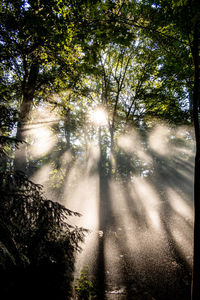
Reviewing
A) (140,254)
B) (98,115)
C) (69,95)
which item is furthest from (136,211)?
(69,95)

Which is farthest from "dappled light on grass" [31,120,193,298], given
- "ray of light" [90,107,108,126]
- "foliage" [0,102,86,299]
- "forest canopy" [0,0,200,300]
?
"ray of light" [90,107,108,126]

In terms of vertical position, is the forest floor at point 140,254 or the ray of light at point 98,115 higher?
the ray of light at point 98,115

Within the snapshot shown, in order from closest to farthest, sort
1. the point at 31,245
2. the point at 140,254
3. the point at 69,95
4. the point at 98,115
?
the point at 31,245
the point at 140,254
the point at 69,95
the point at 98,115

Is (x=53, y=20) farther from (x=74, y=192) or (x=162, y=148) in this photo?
(x=162, y=148)

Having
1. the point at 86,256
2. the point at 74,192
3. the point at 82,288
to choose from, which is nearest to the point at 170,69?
the point at 82,288

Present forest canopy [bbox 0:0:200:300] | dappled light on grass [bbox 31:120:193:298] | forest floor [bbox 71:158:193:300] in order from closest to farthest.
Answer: forest canopy [bbox 0:0:200:300], forest floor [bbox 71:158:193:300], dappled light on grass [bbox 31:120:193:298]

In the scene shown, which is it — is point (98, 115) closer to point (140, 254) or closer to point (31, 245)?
point (140, 254)

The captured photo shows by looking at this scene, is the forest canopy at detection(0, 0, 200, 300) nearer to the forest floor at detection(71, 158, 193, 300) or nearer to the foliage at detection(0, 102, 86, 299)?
the foliage at detection(0, 102, 86, 299)

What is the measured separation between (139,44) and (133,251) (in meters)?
14.6

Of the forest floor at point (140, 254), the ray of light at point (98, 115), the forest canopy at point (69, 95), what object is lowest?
the forest floor at point (140, 254)

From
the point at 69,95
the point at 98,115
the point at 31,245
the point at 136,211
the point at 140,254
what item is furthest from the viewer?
the point at 98,115

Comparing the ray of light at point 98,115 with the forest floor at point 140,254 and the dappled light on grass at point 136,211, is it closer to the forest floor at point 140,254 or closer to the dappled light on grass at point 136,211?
the dappled light on grass at point 136,211

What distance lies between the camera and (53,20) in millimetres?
2652

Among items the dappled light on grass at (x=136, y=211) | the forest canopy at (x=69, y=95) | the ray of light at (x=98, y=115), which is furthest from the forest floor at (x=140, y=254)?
the ray of light at (x=98, y=115)
